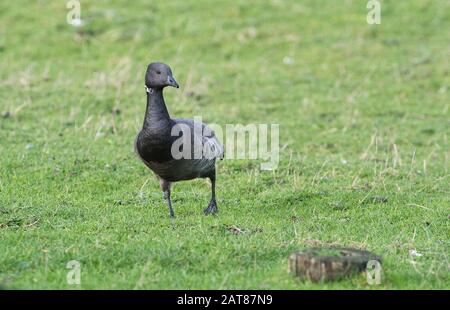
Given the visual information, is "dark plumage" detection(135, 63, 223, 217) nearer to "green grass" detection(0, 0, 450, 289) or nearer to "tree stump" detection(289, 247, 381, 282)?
"green grass" detection(0, 0, 450, 289)

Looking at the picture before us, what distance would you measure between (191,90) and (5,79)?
481 cm

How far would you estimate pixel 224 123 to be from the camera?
55.8 feet

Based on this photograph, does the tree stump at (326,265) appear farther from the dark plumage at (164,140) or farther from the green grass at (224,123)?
the dark plumage at (164,140)

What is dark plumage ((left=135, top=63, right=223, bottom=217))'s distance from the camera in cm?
1015

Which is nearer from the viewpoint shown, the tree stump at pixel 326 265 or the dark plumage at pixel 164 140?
the tree stump at pixel 326 265

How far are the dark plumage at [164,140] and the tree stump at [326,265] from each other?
287 cm

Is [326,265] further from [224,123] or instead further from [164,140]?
[224,123]

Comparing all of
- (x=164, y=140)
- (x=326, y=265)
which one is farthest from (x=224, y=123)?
(x=326, y=265)

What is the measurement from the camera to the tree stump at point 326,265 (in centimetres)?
782

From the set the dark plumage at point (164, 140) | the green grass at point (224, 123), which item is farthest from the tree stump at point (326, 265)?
the dark plumage at point (164, 140)

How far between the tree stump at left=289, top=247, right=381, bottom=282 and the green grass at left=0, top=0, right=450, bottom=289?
119mm

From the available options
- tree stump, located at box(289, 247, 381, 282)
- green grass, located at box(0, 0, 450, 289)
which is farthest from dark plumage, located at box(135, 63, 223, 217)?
tree stump, located at box(289, 247, 381, 282)

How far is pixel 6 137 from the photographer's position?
1483 cm
